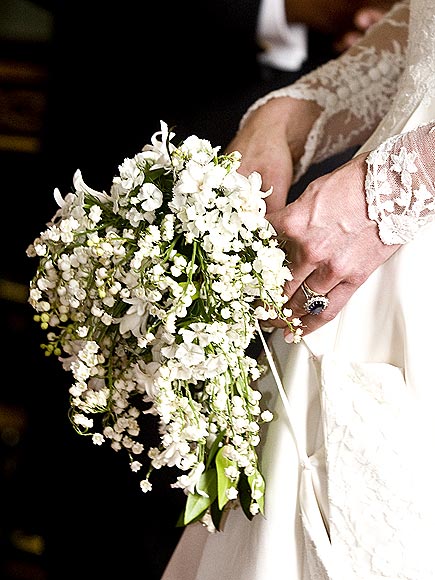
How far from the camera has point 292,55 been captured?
214 centimetres

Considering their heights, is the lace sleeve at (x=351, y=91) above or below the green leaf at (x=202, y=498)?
above

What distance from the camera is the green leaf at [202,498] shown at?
3.26 feet

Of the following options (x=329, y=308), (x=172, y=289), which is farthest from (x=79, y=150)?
(x=172, y=289)

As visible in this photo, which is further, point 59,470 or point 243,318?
point 59,470

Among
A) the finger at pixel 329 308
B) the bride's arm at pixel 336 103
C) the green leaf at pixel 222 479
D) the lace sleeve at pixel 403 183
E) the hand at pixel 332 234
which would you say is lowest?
the green leaf at pixel 222 479

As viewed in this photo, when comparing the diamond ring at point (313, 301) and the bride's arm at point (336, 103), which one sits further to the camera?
the bride's arm at point (336, 103)

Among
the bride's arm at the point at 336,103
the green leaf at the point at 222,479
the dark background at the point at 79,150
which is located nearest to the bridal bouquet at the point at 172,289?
the green leaf at the point at 222,479

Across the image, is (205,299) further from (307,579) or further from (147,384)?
(307,579)

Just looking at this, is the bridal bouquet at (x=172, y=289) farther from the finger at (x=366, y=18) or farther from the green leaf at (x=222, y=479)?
the finger at (x=366, y=18)

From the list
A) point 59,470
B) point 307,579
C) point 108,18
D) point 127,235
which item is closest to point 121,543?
point 59,470

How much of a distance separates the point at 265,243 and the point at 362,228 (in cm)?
12

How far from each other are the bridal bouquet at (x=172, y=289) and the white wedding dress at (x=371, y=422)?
0.07 meters

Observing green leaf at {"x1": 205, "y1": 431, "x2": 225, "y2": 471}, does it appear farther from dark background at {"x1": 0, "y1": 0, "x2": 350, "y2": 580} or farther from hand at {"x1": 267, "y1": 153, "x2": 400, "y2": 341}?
dark background at {"x1": 0, "y1": 0, "x2": 350, "y2": 580}

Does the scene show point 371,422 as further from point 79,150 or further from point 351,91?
point 79,150
